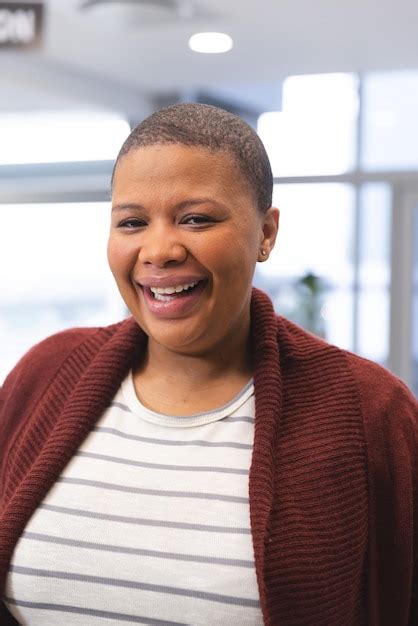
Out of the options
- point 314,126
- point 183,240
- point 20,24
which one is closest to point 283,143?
point 314,126

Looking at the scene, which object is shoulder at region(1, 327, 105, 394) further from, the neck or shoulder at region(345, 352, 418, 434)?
shoulder at region(345, 352, 418, 434)

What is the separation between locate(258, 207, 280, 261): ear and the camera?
1.35 m

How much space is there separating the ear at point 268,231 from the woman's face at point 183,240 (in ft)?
0.10

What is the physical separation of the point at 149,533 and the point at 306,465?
0.75 ft

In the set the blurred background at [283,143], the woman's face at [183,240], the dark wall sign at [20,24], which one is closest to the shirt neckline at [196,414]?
the woman's face at [183,240]

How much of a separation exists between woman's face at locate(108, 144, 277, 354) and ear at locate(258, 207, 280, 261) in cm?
3

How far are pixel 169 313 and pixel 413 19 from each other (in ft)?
12.2

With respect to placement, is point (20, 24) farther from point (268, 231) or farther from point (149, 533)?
point (149, 533)

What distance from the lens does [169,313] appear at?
128cm

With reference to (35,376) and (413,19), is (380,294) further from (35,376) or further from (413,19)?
(35,376)

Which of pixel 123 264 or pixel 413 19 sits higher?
pixel 413 19

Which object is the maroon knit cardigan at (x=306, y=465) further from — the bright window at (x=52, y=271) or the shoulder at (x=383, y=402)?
the bright window at (x=52, y=271)

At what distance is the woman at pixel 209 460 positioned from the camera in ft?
4.01

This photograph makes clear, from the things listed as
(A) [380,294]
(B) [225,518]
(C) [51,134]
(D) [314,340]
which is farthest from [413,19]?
(B) [225,518]
